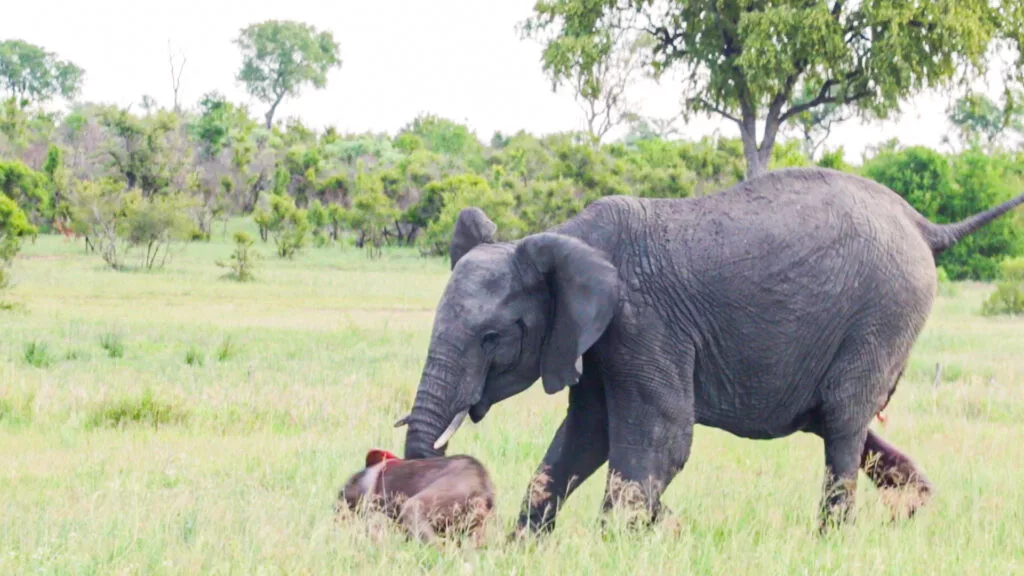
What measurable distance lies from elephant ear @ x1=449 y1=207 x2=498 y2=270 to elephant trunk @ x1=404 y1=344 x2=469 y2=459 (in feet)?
2.72

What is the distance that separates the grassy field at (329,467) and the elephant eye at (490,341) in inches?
29.1

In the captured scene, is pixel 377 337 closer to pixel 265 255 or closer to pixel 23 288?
pixel 23 288

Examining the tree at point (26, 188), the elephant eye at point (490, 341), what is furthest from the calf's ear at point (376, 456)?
the tree at point (26, 188)

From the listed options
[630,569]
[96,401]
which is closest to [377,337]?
[96,401]

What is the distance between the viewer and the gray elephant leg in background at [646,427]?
5.56m

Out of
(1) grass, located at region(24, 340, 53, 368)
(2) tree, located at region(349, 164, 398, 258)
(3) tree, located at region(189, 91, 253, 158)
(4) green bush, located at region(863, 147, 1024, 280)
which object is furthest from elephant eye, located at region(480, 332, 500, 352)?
(3) tree, located at region(189, 91, 253, 158)

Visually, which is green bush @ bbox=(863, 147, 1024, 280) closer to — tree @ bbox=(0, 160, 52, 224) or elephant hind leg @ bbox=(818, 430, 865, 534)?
tree @ bbox=(0, 160, 52, 224)

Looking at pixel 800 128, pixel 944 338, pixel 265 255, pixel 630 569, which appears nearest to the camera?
pixel 630 569

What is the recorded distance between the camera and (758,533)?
5.95 meters

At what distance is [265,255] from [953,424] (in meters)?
28.5

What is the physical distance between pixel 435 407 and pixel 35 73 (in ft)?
320

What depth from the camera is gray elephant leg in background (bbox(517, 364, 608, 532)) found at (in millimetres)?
5996

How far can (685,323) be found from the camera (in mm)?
5727

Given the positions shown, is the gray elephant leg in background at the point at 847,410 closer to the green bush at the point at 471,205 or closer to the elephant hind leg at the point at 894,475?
the elephant hind leg at the point at 894,475
